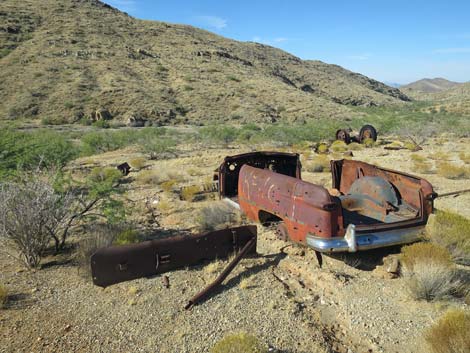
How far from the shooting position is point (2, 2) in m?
57.2

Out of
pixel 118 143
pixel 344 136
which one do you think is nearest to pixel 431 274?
pixel 344 136

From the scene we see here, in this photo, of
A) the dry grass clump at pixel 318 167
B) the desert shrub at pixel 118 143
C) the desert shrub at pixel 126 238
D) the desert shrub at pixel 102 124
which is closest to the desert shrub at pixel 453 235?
the desert shrub at pixel 126 238

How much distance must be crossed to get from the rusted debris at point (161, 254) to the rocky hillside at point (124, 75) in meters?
33.4

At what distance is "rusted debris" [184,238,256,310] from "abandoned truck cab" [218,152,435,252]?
573 millimetres

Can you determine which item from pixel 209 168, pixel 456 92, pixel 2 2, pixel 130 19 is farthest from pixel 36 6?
pixel 456 92

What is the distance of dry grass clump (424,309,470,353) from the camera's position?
10.6ft

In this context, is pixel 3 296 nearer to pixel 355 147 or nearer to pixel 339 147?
pixel 339 147

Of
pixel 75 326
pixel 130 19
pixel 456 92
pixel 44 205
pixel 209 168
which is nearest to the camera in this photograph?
pixel 75 326

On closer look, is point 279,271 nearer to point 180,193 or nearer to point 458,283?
point 458,283

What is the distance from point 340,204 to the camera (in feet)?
15.5

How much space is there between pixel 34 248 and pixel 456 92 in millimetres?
103387

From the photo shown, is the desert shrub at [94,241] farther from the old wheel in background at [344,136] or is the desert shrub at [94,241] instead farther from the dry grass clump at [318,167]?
the old wheel in background at [344,136]

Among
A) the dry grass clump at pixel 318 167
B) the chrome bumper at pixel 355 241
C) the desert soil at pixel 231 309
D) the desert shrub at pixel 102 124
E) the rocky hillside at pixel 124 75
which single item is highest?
the rocky hillside at pixel 124 75

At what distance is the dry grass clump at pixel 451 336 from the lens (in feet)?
10.6
